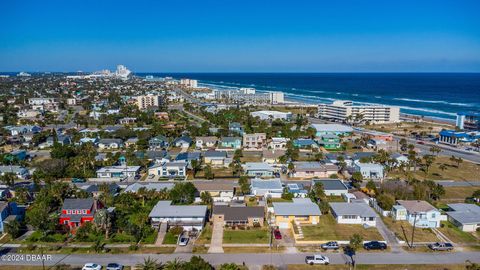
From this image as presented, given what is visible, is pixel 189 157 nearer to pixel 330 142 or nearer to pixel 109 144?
pixel 109 144

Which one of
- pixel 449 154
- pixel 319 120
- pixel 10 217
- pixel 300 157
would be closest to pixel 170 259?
pixel 10 217

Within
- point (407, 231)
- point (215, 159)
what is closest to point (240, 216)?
point (407, 231)

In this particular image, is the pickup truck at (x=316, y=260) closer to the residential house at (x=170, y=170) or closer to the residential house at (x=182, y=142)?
the residential house at (x=170, y=170)

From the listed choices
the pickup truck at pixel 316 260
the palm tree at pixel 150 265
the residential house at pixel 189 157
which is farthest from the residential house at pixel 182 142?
the pickup truck at pixel 316 260

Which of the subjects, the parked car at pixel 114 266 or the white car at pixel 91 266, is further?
the parked car at pixel 114 266

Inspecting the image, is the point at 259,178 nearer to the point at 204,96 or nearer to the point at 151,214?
the point at 151,214

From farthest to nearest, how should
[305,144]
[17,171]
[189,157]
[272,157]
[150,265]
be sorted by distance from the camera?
[305,144], [272,157], [189,157], [17,171], [150,265]

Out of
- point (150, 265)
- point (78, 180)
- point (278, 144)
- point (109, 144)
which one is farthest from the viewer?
point (278, 144)
